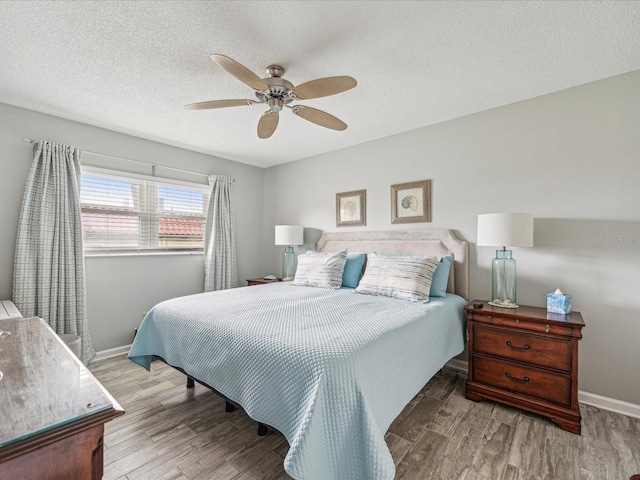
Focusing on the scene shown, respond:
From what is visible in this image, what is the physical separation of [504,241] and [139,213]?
3.79m

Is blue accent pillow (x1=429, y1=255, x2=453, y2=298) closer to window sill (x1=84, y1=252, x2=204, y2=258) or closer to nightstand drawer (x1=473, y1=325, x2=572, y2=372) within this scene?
nightstand drawer (x1=473, y1=325, x2=572, y2=372)

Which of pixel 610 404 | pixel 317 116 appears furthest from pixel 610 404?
pixel 317 116

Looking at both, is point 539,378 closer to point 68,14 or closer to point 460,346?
point 460,346

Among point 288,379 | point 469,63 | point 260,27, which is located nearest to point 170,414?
point 288,379

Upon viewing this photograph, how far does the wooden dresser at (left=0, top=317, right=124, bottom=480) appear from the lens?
2.36 feet

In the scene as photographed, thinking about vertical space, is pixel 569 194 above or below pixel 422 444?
above

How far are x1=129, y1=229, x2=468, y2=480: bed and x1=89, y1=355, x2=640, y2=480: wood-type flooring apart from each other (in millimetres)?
373

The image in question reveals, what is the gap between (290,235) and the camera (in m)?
4.11

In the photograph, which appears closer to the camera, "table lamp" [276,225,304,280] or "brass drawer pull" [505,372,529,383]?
"brass drawer pull" [505,372,529,383]

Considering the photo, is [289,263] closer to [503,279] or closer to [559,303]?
[503,279]

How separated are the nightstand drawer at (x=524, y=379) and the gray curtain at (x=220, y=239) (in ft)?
10.4

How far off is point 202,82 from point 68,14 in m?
0.83

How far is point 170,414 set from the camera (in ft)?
7.20

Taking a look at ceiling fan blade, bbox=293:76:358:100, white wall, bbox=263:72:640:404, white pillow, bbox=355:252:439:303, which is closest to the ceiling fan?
ceiling fan blade, bbox=293:76:358:100
